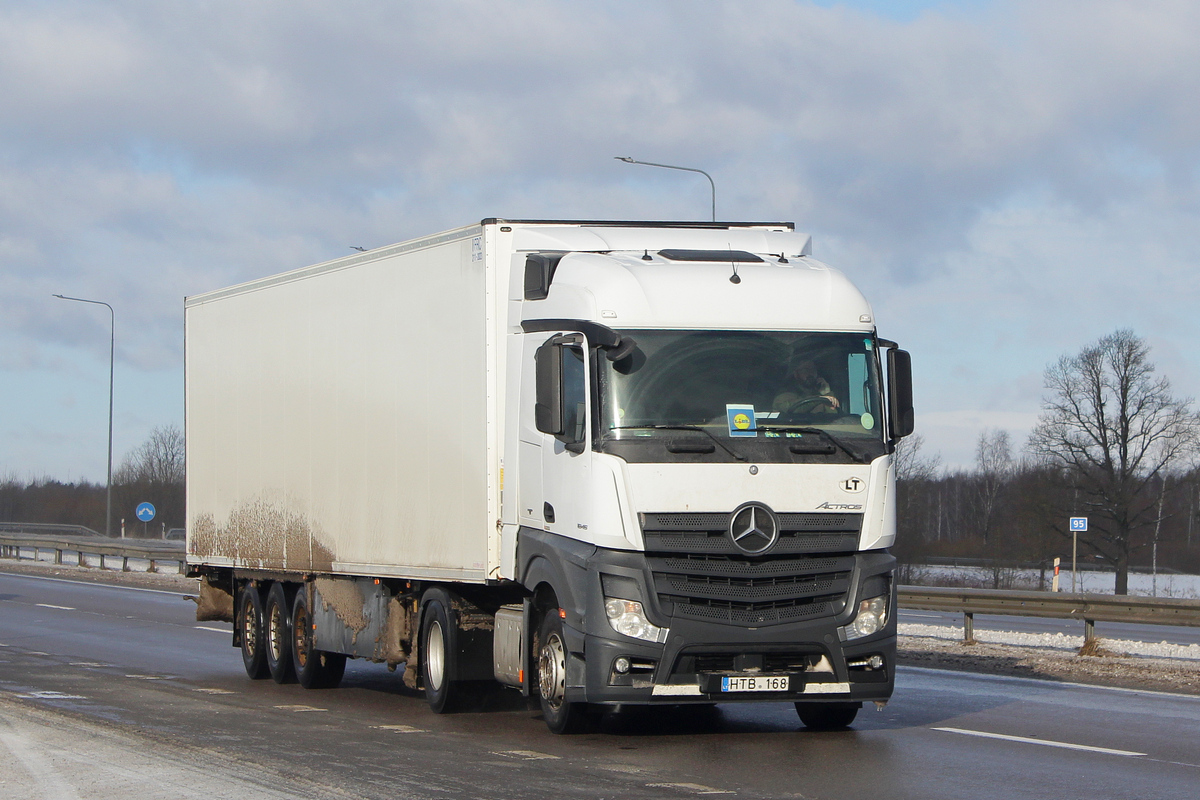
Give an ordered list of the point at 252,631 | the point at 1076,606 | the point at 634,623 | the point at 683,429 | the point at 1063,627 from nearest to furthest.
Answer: the point at 634,623 → the point at 683,429 → the point at 252,631 → the point at 1076,606 → the point at 1063,627

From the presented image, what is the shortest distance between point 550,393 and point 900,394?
8.18 ft

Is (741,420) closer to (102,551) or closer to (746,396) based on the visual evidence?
(746,396)

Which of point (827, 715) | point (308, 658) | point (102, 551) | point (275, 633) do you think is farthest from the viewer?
point (102, 551)

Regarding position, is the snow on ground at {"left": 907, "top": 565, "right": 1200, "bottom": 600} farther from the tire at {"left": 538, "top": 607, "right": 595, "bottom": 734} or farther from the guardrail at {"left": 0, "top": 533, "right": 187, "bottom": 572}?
the tire at {"left": 538, "top": 607, "right": 595, "bottom": 734}

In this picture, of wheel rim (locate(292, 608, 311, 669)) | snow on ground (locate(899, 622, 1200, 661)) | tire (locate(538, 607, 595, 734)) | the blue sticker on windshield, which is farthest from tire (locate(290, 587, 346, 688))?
snow on ground (locate(899, 622, 1200, 661))

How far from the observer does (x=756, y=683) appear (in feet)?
32.1

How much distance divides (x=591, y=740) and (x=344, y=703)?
13.0 feet

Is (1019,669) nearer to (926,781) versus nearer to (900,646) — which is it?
(900,646)

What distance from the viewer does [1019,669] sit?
1648 cm

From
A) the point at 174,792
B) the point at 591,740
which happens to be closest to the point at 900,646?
the point at 591,740

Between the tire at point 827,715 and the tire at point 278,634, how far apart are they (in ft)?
21.3

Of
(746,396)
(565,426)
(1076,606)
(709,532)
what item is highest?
(746,396)

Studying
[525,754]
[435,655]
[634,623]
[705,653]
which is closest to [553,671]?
[525,754]

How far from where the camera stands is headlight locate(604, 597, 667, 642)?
968 centimetres
